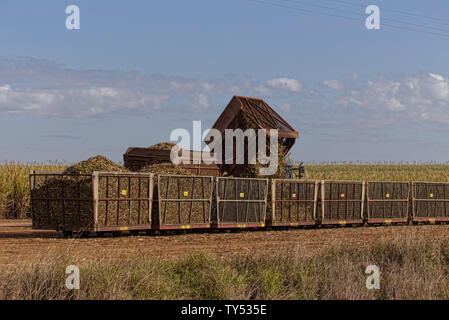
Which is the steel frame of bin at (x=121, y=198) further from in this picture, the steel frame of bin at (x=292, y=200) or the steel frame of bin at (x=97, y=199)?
the steel frame of bin at (x=292, y=200)

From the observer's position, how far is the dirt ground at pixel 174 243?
45.5 ft

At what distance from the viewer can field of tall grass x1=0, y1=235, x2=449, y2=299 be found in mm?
8883

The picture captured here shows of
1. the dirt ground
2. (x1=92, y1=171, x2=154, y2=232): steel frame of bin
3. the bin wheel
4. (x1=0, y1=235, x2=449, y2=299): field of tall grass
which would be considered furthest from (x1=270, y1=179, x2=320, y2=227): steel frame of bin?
(x1=0, y1=235, x2=449, y2=299): field of tall grass

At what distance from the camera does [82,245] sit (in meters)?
15.7

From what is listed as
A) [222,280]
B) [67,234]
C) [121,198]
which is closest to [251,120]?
[121,198]

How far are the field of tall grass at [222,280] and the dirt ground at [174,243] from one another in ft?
3.93

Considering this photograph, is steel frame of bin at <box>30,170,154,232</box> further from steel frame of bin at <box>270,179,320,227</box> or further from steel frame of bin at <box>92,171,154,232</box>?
steel frame of bin at <box>270,179,320,227</box>

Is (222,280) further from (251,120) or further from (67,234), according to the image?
(251,120)

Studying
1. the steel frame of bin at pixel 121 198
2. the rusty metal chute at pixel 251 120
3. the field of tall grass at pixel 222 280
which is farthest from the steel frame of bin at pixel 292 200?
the field of tall grass at pixel 222 280

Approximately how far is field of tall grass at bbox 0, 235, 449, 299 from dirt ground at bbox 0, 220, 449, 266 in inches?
47.2

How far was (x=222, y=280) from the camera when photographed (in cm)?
943
